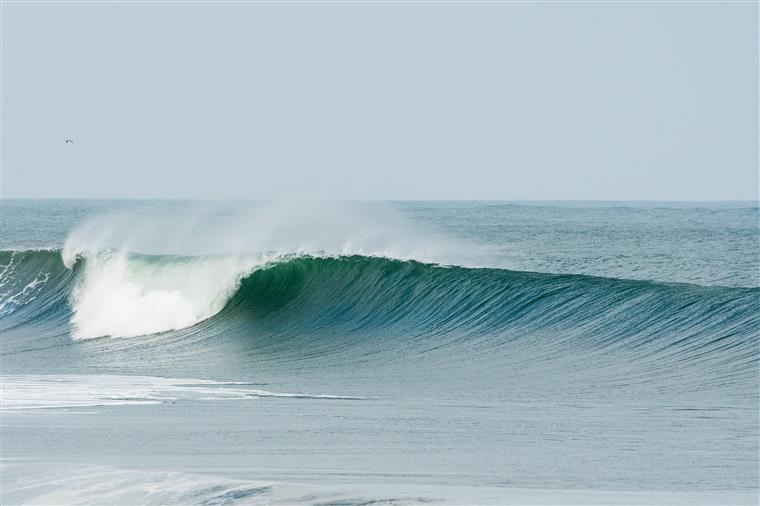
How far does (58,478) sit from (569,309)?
11276 mm

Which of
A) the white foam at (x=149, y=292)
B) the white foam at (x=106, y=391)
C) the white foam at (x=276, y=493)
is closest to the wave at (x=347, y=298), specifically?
the white foam at (x=149, y=292)

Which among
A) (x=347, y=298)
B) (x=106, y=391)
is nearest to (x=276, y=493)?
(x=106, y=391)

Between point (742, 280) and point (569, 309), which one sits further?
point (742, 280)

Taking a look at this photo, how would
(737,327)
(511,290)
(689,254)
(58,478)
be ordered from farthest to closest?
1. (689,254)
2. (511,290)
3. (737,327)
4. (58,478)

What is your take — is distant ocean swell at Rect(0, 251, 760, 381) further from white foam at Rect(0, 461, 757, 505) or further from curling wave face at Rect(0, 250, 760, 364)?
white foam at Rect(0, 461, 757, 505)

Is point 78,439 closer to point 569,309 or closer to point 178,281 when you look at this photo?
point 569,309

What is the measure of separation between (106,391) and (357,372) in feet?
11.3

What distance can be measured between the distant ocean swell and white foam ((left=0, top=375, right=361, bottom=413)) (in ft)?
13.2

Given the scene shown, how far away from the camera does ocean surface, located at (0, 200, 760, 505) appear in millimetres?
8641

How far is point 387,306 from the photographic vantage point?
2075 cm

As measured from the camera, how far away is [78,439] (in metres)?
10.1

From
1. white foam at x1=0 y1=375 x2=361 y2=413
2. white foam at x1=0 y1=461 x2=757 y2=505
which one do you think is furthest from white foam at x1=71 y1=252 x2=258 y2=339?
white foam at x1=0 y1=461 x2=757 y2=505

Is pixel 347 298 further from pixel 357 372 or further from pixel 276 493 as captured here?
pixel 276 493

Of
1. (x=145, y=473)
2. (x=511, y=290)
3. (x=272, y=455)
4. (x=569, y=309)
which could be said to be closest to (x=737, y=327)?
(x=569, y=309)
